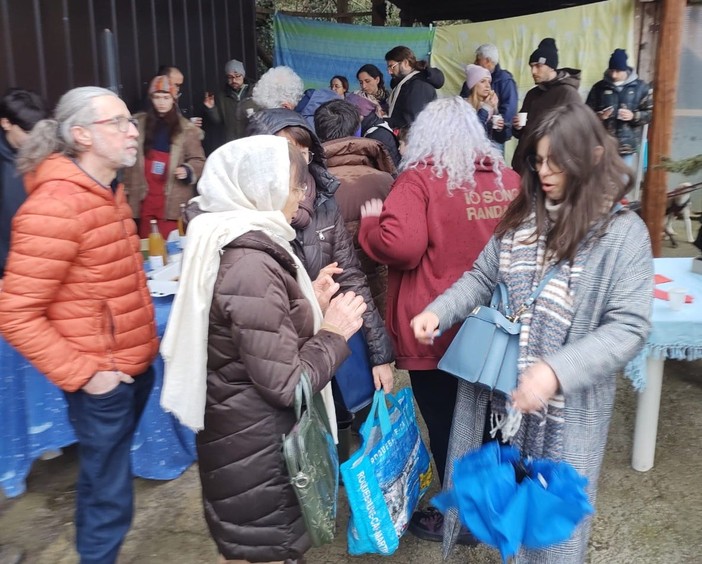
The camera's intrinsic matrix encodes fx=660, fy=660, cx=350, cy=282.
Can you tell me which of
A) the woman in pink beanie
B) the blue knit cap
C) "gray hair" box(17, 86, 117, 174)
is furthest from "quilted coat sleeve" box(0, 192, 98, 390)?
the blue knit cap

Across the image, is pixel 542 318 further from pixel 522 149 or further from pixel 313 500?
pixel 313 500

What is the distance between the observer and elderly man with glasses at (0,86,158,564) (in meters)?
1.89

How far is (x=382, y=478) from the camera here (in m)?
2.31

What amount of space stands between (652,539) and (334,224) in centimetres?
184

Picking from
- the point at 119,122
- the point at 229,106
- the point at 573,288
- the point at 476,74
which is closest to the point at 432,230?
the point at 573,288

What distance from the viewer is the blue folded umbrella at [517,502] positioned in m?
1.64

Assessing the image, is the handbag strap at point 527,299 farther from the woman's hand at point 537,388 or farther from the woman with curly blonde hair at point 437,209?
the woman with curly blonde hair at point 437,209

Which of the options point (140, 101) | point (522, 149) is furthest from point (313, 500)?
point (140, 101)

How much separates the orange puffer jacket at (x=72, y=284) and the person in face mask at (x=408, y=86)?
3902 mm

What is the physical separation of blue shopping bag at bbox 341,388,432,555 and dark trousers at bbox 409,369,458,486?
0.33 ft

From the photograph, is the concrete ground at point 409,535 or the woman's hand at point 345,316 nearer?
the woman's hand at point 345,316

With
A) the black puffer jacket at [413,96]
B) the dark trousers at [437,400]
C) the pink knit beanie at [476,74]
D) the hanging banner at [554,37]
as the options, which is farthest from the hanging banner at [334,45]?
the dark trousers at [437,400]

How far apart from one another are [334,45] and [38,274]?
8323mm

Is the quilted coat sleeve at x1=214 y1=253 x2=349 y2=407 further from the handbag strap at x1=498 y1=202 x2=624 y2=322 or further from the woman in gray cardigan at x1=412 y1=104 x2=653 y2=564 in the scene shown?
the handbag strap at x1=498 y1=202 x2=624 y2=322
